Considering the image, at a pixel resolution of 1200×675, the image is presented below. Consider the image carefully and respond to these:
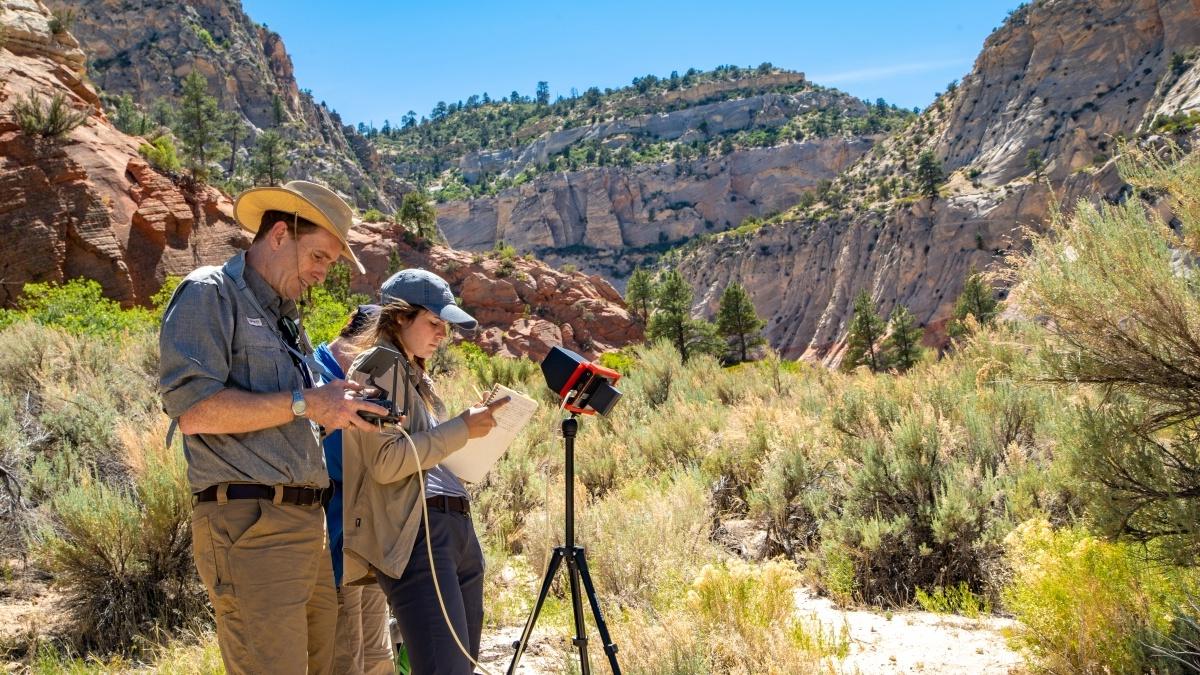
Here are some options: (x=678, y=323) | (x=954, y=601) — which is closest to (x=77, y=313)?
(x=954, y=601)

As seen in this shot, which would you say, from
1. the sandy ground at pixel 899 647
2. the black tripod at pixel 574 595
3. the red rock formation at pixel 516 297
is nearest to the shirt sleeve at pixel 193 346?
the black tripod at pixel 574 595

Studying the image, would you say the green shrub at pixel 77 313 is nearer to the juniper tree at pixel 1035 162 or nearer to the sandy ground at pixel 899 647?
the sandy ground at pixel 899 647

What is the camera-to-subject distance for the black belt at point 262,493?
235 centimetres

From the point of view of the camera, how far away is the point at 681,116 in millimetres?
143750

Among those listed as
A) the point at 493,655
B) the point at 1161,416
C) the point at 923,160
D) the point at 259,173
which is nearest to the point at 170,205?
the point at 259,173

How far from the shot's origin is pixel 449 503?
2893 millimetres

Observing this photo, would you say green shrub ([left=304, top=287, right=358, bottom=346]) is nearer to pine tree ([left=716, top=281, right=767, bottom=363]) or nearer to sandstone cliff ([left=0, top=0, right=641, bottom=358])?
sandstone cliff ([left=0, top=0, right=641, bottom=358])

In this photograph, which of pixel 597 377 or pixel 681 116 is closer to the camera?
pixel 597 377

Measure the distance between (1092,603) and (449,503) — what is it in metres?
2.88

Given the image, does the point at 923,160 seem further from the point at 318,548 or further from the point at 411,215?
the point at 318,548

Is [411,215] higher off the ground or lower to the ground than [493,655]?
higher

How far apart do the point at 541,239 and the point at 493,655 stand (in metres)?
116

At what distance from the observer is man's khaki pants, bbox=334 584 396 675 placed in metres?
3.03

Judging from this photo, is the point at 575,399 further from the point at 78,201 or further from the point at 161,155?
the point at 161,155
